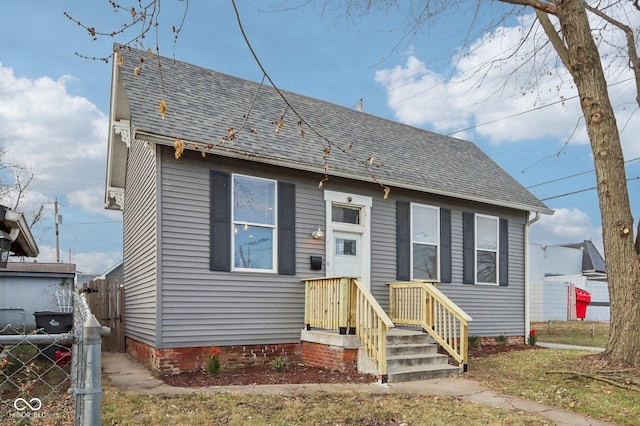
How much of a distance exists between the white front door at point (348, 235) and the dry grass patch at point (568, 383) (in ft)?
9.07

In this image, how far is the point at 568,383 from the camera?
739 centimetres

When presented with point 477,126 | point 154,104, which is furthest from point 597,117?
point 477,126

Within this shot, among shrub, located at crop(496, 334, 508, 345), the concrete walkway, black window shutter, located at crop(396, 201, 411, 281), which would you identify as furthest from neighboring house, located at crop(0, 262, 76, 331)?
shrub, located at crop(496, 334, 508, 345)

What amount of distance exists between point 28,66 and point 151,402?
4.78 m

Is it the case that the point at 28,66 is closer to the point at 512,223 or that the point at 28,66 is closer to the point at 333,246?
the point at 333,246

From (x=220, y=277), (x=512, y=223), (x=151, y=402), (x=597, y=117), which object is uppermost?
(x=597, y=117)

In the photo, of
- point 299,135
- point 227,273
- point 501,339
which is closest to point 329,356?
point 227,273

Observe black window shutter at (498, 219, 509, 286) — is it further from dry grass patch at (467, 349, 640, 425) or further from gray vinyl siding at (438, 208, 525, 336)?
dry grass patch at (467, 349, 640, 425)

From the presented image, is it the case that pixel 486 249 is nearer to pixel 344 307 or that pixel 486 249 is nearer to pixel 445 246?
pixel 445 246

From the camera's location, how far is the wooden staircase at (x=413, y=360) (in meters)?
7.80

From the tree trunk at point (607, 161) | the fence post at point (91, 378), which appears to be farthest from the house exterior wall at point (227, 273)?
the fence post at point (91, 378)

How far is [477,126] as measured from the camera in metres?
20.8

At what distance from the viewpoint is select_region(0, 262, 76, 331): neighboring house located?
8750mm

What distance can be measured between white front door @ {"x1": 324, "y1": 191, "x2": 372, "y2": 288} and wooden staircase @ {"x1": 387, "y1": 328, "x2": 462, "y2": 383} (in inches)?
61.7
